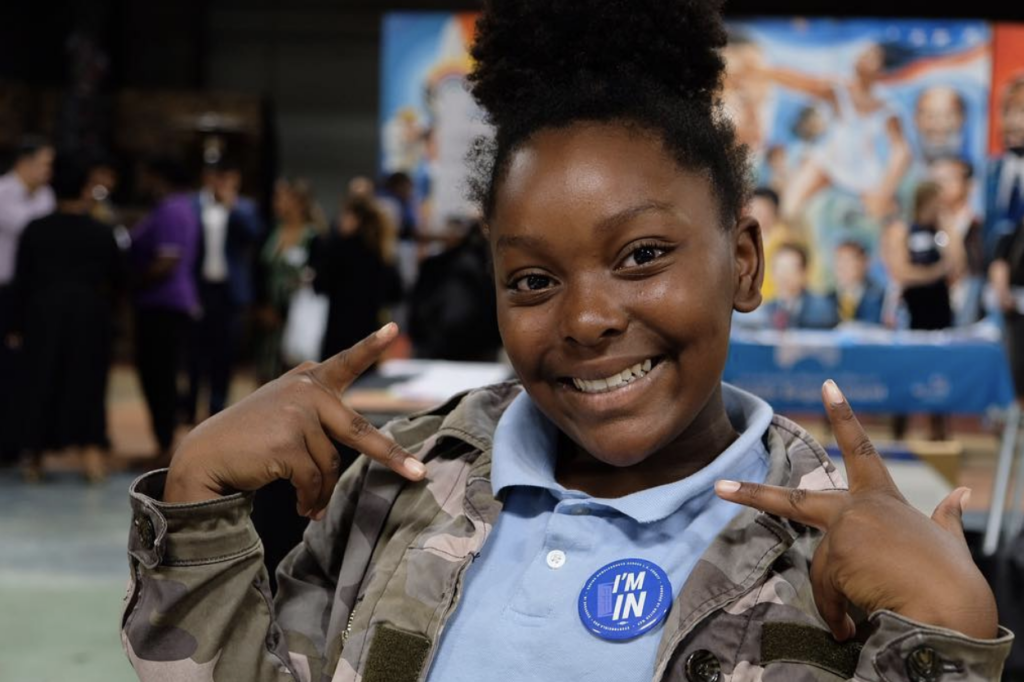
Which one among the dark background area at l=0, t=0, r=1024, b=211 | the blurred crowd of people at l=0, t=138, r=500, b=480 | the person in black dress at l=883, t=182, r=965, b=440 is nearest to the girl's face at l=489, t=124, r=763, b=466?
the blurred crowd of people at l=0, t=138, r=500, b=480

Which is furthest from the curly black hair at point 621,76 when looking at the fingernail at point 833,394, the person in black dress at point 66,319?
the person in black dress at point 66,319

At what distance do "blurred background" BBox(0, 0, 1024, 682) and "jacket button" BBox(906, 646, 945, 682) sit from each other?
0.59 meters

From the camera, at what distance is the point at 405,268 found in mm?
9391

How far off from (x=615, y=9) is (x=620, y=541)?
1.88ft

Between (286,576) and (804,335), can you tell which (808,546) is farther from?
(804,335)

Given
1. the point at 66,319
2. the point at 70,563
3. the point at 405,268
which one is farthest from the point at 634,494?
the point at 405,268

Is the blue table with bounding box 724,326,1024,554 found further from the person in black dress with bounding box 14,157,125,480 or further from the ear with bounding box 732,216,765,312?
the ear with bounding box 732,216,765,312

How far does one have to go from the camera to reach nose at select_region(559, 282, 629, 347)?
1.21 meters

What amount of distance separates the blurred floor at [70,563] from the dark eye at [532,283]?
1.22 meters

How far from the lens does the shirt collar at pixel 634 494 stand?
126 cm

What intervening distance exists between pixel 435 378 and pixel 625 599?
2345 millimetres

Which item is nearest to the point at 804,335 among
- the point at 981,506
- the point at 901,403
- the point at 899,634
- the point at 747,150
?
the point at 901,403

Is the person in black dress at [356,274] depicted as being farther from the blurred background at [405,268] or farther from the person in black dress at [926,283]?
the person in black dress at [926,283]

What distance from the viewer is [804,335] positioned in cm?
559
